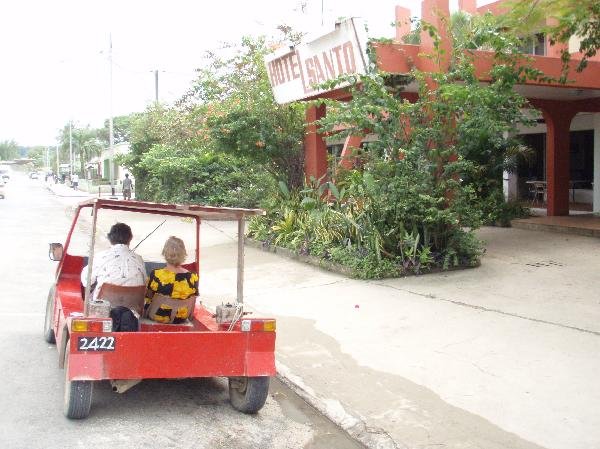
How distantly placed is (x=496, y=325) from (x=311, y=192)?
6689 millimetres

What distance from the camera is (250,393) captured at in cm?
506

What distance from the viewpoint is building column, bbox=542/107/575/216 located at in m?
16.3

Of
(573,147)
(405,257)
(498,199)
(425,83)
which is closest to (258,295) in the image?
(405,257)

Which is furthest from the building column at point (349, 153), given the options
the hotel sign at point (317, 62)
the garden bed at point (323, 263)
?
the garden bed at point (323, 263)

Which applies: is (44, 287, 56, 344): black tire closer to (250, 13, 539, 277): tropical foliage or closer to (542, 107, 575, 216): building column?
(250, 13, 539, 277): tropical foliage

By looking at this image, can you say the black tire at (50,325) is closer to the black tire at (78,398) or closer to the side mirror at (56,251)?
the side mirror at (56,251)

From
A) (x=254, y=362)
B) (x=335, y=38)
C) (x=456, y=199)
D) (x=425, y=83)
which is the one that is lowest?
(x=254, y=362)

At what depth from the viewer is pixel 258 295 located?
32.3 feet

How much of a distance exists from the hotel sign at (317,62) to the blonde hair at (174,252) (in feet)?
20.2

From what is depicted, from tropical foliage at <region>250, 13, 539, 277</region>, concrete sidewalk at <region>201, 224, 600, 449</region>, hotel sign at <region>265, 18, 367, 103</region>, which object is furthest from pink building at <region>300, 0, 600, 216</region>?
concrete sidewalk at <region>201, 224, 600, 449</region>

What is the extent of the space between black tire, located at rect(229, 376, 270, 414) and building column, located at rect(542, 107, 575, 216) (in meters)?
13.0

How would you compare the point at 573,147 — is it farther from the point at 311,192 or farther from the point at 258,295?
the point at 258,295

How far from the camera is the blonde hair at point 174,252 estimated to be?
5.44 meters

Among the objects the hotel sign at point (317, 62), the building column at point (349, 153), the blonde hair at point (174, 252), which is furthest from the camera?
the building column at point (349, 153)
